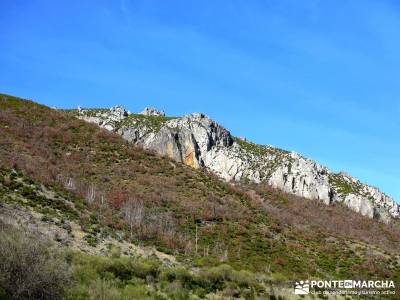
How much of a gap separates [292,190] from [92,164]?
6825cm

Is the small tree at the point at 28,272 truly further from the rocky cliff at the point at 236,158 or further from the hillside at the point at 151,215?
the rocky cliff at the point at 236,158

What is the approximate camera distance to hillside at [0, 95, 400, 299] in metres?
29.8

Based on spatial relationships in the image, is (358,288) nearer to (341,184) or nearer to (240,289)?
(240,289)

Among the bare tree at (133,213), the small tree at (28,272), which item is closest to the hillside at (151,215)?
the bare tree at (133,213)

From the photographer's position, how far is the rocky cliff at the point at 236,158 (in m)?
113

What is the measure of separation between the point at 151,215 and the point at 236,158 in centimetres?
7691

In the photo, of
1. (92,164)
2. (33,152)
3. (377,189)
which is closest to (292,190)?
(377,189)

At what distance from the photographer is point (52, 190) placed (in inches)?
1512

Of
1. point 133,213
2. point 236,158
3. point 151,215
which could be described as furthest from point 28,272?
point 236,158

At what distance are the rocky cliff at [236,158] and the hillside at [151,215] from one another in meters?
44.5

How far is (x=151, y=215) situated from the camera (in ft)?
144

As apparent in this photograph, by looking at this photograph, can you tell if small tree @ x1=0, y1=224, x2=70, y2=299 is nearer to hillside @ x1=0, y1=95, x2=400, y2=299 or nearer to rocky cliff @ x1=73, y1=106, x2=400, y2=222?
hillside @ x1=0, y1=95, x2=400, y2=299

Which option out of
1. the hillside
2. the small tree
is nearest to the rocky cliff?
the hillside

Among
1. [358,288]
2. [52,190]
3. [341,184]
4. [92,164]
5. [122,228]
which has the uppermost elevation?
[341,184]
